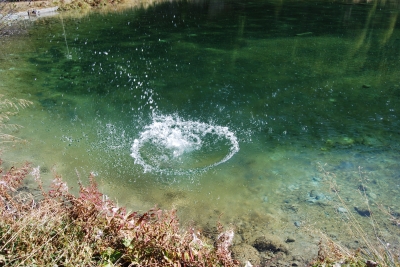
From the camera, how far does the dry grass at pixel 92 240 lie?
2.77 m

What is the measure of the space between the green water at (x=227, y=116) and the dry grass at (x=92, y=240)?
6.87ft

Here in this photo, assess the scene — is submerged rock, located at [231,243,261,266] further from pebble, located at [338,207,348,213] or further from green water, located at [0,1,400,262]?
pebble, located at [338,207,348,213]

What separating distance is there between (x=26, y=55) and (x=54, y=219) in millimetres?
13114

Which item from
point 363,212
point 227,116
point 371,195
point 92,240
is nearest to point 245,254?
point 363,212

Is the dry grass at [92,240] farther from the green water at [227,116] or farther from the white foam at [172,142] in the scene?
the white foam at [172,142]

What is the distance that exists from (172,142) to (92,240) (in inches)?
171

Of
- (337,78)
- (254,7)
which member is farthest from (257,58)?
(254,7)

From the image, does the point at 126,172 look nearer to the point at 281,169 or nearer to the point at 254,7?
the point at 281,169

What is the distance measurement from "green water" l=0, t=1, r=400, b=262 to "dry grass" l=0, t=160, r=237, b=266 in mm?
2093

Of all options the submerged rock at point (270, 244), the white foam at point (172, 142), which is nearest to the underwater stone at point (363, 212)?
the submerged rock at point (270, 244)

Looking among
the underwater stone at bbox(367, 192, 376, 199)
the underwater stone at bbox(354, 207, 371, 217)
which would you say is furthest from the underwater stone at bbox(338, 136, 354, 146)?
the underwater stone at bbox(354, 207, 371, 217)

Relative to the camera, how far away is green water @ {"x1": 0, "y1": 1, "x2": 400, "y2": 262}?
567cm

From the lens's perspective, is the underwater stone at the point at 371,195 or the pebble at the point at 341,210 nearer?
the pebble at the point at 341,210

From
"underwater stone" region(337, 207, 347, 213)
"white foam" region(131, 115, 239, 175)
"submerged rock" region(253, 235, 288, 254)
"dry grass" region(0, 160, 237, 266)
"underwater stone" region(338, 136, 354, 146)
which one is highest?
"dry grass" region(0, 160, 237, 266)
